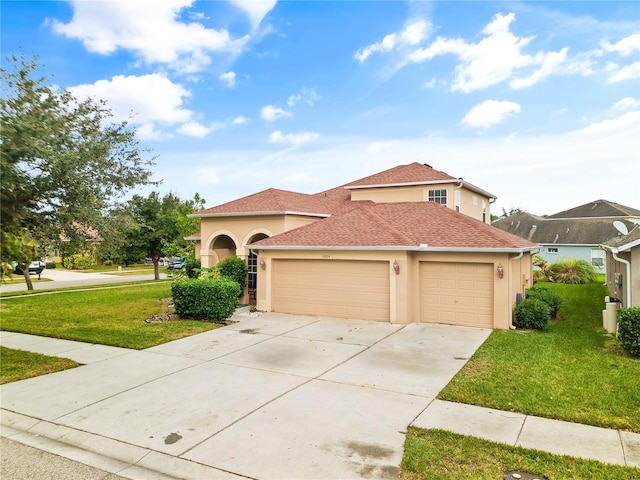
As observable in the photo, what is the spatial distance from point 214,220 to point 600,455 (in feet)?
55.9

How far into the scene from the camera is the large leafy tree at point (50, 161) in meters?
6.81

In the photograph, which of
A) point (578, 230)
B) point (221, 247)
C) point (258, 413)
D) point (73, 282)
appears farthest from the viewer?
point (578, 230)

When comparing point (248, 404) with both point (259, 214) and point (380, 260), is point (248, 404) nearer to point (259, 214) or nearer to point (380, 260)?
point (380, 260)

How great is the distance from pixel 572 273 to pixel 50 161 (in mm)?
31559

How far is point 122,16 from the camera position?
10.8 metres

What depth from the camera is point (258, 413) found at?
254 inches

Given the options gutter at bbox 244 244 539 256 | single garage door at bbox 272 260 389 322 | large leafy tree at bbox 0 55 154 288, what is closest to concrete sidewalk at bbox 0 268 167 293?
single garage door at bbox 272 260 389 322

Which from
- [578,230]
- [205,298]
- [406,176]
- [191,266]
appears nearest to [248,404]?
[205,298]

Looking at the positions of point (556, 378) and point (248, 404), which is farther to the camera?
point (556, 378)

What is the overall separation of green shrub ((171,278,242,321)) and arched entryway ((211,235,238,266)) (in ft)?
17.6

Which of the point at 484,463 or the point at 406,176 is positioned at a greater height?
the point at 406,176

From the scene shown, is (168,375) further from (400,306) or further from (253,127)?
(253,127)

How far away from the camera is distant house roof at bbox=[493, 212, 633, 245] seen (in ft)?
119

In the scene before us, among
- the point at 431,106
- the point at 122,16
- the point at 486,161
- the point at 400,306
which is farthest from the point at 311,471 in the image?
the point at 486,161
